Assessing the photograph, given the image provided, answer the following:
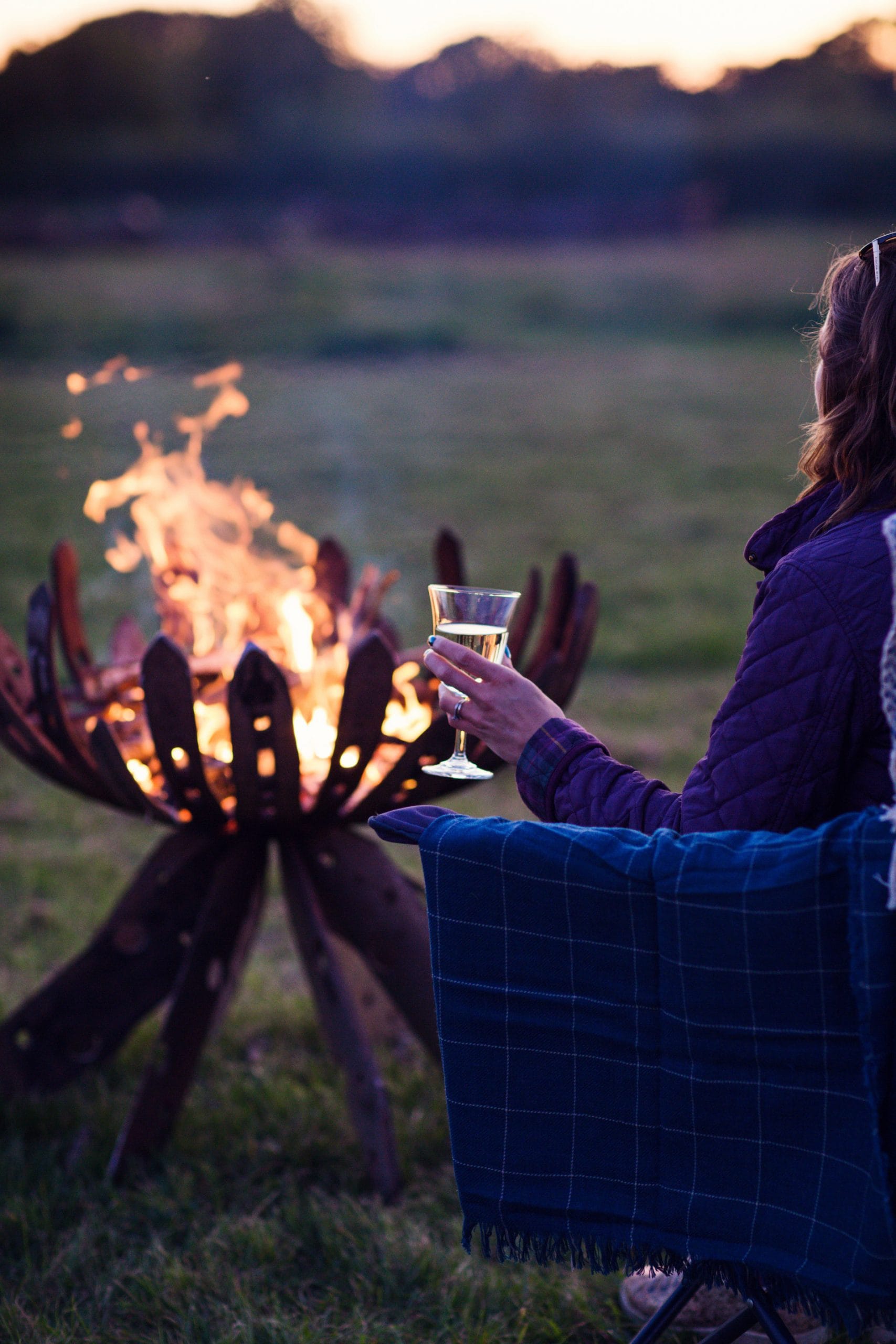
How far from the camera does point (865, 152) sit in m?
22.9

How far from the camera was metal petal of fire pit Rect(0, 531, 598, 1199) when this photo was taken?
2293mm

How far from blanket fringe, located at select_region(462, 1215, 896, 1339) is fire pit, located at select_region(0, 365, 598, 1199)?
98 cm

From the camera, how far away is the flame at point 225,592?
2752 millimetres

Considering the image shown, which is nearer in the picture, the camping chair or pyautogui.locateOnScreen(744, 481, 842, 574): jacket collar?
the camping chair

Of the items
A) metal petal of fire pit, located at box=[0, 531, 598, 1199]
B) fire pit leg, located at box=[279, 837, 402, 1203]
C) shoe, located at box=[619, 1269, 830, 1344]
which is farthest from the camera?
fire pit leg, located at box=[279, 837, 402, 1203]

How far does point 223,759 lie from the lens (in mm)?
2688

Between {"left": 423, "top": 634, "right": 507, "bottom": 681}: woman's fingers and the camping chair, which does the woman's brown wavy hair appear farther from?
{"left": 423, "top": 634, "right": 507, "bottom": 681}: woman's fingers

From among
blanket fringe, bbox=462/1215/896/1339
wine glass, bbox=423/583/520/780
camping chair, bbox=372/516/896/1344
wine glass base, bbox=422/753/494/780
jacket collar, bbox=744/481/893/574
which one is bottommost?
blanket fringe, bbox=462/1215/896/1339

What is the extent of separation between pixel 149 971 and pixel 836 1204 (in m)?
1.83

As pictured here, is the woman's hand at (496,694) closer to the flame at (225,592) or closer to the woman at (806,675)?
the woman at (806,675)

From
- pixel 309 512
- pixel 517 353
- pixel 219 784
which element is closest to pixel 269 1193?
pixel 219 784

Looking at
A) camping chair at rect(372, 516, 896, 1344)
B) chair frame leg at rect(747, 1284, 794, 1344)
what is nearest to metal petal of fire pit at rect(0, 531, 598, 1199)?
camping chair at rect(372, 516, 896, 1344)

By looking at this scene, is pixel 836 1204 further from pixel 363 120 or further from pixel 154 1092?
pixel 363 120

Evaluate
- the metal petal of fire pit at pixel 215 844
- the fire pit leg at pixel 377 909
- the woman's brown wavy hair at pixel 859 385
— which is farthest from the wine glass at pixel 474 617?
the fire pit leg at pixel 377 909
